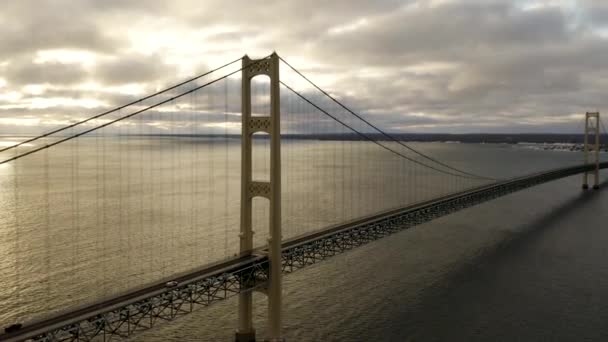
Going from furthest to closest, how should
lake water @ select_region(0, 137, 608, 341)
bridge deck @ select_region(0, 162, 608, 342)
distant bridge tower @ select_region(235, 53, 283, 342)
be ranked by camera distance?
lake water @ select_region(0, 137, 608, 341) → distant bridge tower @ select_region(235, 53, 283, 342) → bridge deck @ select_region(0, 162, 608, 342)

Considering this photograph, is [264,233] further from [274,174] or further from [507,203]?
[507,203]

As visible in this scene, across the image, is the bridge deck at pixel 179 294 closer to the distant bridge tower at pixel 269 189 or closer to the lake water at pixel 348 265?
the distant bridge tower at pixel 269 189

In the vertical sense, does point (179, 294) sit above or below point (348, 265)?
above

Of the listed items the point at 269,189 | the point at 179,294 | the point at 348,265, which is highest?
the point at 269,189

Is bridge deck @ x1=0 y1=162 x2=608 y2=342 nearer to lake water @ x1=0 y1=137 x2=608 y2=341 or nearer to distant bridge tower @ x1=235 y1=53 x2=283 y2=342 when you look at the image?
distant bridge tower @ x1=235 y1=53 x2=283 y2=342

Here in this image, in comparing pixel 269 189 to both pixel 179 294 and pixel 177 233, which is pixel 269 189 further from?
pixel 177 233

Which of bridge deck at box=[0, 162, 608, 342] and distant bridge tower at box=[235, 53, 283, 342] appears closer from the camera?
bridge deck at box=[0, 162, 608, 342]

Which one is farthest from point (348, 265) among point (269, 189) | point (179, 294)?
point (179, 294)
